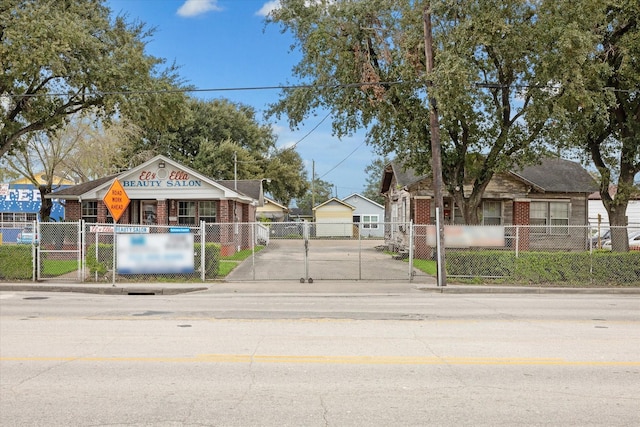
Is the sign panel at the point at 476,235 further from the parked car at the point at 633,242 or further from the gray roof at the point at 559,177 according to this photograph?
the parked car at the point at 633,242

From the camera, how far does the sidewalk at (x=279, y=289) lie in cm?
1688

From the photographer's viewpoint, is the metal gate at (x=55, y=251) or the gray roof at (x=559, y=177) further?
the gray roof at (x=559, y=177)

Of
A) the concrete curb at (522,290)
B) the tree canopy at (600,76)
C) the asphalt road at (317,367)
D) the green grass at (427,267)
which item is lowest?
the concrete curb at (522,290)

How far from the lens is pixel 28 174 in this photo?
36375 millimetres

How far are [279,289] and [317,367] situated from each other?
34.2 ft

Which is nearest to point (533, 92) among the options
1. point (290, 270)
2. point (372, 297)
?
point (372, 297)

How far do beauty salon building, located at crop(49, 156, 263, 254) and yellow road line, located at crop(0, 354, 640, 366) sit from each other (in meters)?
20.5

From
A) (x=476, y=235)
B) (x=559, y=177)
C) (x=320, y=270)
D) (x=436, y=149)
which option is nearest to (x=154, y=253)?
(x=320, y=270)

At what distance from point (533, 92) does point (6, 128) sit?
20.1 metres

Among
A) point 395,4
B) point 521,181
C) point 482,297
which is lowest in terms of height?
point 482,297

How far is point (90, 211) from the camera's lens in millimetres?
29094

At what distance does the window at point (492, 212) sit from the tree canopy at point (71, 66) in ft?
A: 53.9

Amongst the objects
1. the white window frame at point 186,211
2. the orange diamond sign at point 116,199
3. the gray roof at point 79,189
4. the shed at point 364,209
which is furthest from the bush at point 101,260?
the shed at point 364,209

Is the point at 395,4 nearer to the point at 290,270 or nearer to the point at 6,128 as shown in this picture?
the point at 290,270
